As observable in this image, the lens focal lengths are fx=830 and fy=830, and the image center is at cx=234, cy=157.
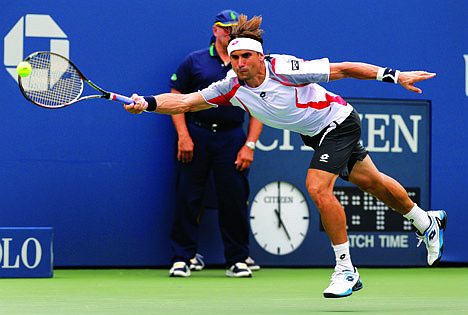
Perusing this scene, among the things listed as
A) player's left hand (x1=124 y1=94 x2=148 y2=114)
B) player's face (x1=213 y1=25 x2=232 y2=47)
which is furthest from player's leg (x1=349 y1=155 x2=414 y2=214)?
player's face (x1=213 y1=25 x2=232 y2=47)

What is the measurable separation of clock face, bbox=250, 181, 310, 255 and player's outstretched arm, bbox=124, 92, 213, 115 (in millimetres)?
2181

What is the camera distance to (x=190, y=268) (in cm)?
643

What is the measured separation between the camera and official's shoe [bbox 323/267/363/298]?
157 inches

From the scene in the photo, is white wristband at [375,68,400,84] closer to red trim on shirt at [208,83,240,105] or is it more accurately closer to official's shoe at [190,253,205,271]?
red trim on shirt at [208,83,240,105]

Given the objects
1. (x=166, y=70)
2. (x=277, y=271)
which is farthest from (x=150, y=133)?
(x=277, y=271)

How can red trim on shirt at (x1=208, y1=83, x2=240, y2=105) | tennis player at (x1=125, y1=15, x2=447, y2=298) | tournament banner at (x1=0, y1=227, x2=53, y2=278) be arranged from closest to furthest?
tennis player at (x1=125, y1=15, x2=447, y2=298) < red trim on shirt at (x1=208, y1=83, x2=240, y2=105) < tournament banner at (x1=0, y1=227, x2=53, y2=278)

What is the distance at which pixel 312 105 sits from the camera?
14.7ft

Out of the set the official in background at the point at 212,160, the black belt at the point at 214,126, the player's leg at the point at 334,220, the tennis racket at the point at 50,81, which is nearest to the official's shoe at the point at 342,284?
the player's leg at the point at 334,220

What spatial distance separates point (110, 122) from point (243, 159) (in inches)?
46.1

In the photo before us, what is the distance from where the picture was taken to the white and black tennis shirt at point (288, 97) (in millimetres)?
4441

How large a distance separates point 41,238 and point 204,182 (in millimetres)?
1233

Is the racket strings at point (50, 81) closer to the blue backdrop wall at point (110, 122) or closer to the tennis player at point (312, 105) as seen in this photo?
the tennis player at point (312, 105)

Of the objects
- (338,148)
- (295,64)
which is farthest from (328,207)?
(295,64)

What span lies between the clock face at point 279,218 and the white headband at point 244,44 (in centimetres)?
222
